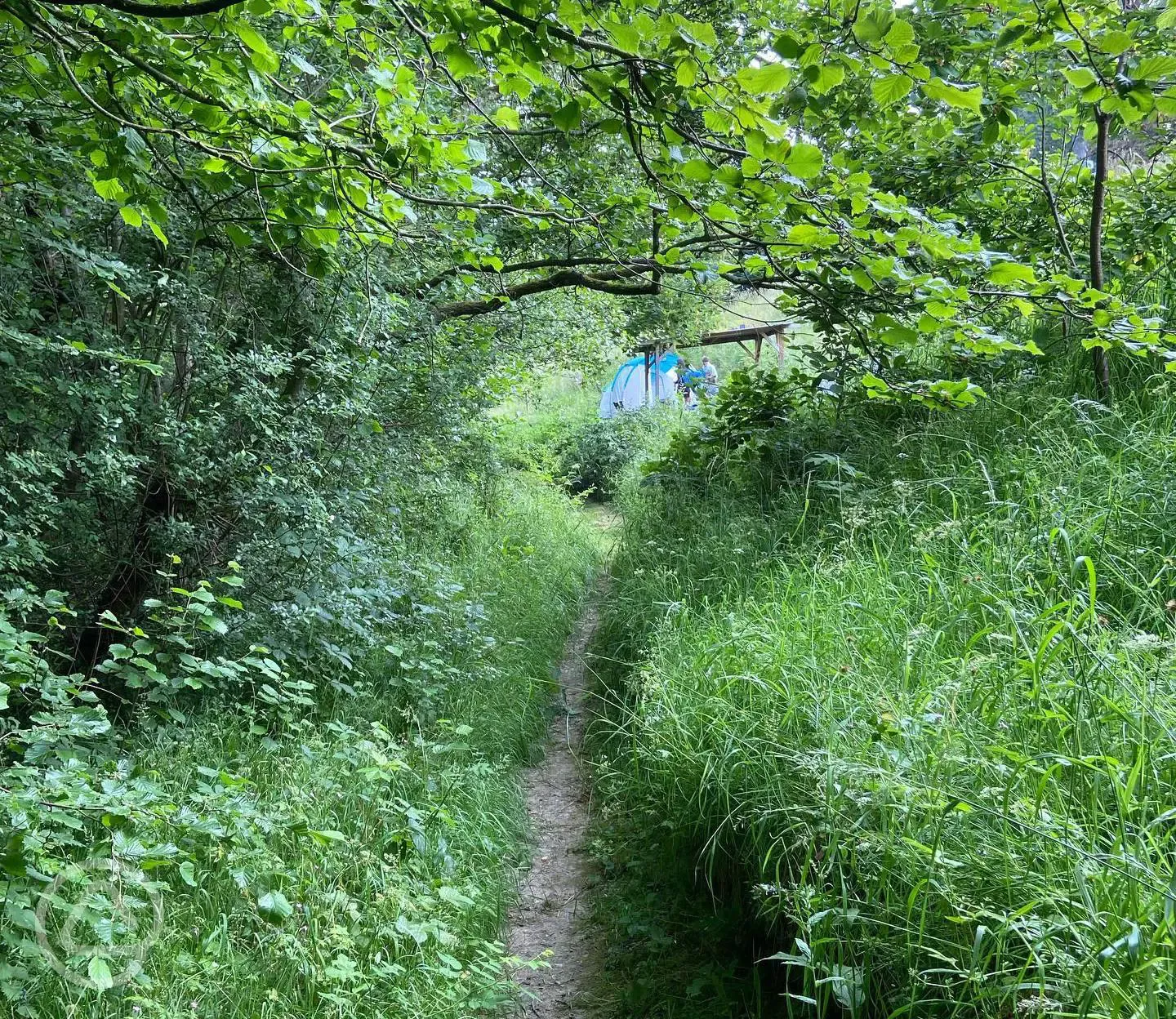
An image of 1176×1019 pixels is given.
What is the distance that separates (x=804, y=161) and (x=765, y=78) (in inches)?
9.4

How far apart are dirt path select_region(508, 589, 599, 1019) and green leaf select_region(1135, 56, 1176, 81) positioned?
147 inches

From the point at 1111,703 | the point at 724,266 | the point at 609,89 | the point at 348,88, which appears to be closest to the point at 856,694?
the point at 1111,703

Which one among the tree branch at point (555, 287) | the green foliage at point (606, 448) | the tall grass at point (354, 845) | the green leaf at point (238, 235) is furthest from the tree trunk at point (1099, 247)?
the green foliage at point (606, 448)

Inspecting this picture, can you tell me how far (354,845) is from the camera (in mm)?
3344

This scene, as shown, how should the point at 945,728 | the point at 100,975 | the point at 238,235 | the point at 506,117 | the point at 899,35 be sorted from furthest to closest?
the point at 506,117 < the point at 238,235 < the point at 945,728 < the point at 100,975 < the point at 899,35

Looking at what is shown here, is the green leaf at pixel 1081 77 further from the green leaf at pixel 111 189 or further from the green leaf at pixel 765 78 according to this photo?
the green leaf at pixel 111 189

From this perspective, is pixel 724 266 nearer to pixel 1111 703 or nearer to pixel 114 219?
pixel 1111 703

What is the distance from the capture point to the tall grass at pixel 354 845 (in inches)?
103

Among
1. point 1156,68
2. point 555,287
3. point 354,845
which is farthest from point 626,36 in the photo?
point 555,287

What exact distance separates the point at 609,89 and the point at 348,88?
1907mm

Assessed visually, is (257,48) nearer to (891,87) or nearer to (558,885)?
(891,87)

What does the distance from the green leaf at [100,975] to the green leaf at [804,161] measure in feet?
9.65

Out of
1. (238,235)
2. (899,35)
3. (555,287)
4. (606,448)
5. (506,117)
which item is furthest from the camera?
(606,448)

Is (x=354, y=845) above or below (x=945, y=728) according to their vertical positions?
below
